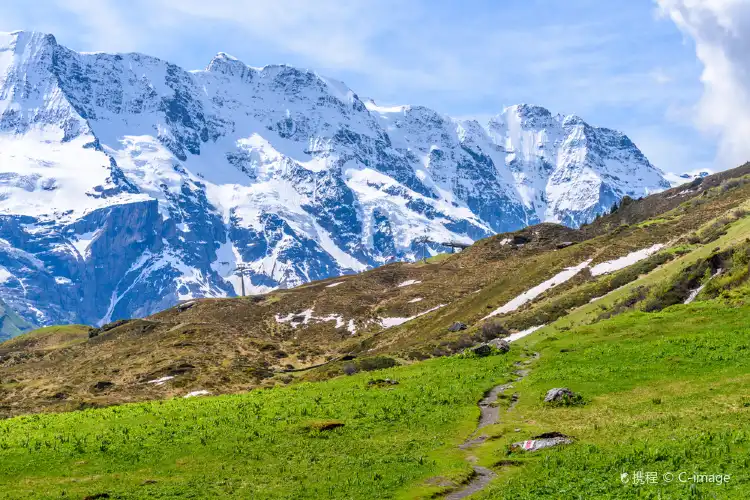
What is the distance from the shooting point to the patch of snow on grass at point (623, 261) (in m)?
88.6

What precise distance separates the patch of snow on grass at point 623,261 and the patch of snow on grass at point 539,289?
2.59 m

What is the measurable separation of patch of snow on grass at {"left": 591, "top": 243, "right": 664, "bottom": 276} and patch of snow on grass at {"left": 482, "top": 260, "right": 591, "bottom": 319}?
2.59 metres

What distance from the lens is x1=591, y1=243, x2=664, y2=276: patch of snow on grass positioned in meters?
88.6

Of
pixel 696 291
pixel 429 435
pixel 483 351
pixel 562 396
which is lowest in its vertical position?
pixel 562 396

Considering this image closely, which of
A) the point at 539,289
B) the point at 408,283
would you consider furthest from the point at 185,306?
the point at 539,289

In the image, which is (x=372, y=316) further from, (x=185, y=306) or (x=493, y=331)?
(x=493, y=331)

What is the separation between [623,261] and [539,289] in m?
12.0

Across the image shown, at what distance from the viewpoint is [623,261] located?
90.8 metres

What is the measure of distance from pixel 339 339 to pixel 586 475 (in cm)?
8748

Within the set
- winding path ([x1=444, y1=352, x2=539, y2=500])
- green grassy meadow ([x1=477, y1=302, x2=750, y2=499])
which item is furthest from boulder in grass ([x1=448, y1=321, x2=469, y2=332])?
winding path ([x1=444, y1=352, x2=539, y2=500])

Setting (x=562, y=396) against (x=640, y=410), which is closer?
(x=640, y=410)

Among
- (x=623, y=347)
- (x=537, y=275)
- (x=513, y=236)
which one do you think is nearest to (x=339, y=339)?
(x=537, y=275)

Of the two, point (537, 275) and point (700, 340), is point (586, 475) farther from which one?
point (537, 275)

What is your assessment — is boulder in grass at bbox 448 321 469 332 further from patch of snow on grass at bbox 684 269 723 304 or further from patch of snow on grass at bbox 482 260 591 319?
patch of snow on grass at bbox 684 269 723 304
